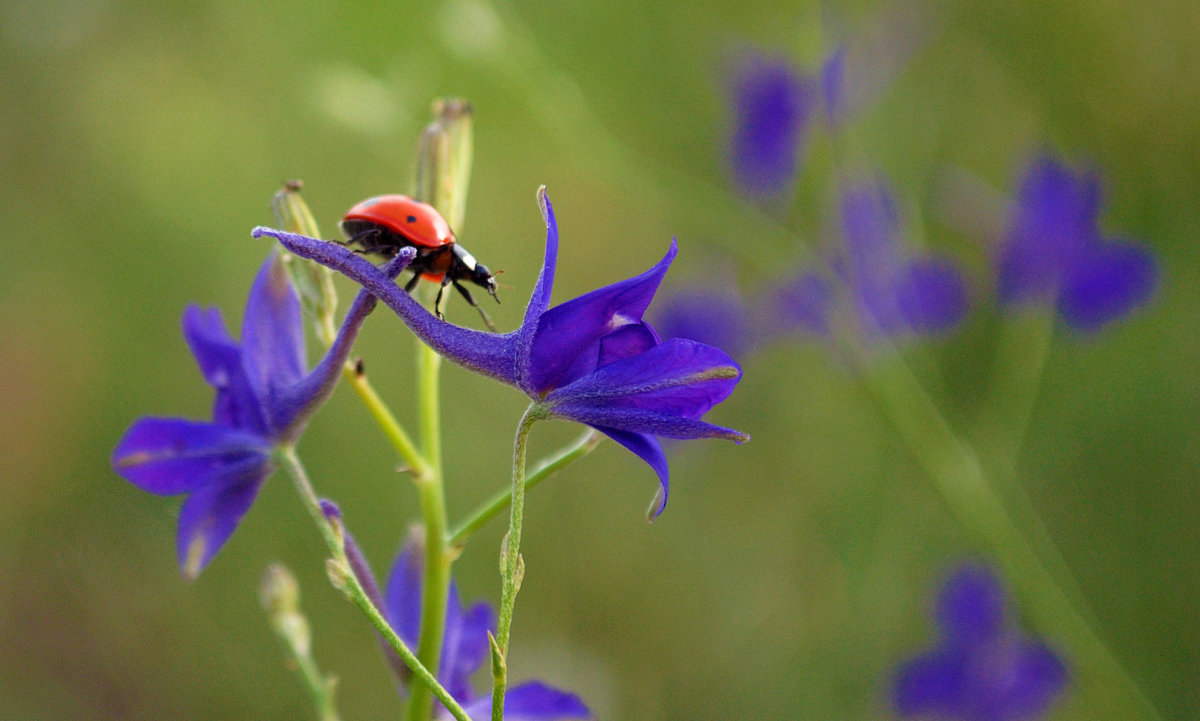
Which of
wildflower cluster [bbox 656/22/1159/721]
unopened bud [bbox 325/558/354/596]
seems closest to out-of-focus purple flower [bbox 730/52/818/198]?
wildflower cluster [bbox 656/22/1159/721]

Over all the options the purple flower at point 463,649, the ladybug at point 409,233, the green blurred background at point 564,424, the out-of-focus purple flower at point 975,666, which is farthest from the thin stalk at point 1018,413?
the ladybug at point 409,233

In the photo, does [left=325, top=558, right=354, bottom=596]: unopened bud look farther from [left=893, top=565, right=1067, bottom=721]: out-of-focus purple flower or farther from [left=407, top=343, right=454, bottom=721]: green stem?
[left=893, top=565, right=1067, bottom=721]: out-of-focus purple flower

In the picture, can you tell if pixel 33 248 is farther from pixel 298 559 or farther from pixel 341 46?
pixel 298 559

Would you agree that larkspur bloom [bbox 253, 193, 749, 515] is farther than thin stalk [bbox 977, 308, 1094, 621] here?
No

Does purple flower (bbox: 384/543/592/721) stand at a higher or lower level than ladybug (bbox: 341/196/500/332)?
lower

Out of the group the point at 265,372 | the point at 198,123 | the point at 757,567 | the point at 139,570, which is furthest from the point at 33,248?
the point at 265,372

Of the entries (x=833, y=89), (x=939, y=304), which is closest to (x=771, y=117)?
(x=833, y=89)
